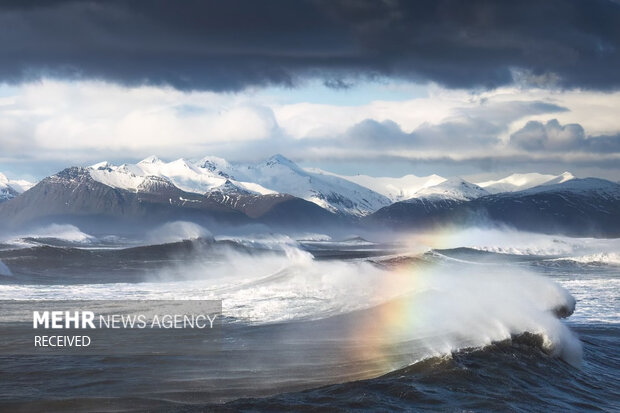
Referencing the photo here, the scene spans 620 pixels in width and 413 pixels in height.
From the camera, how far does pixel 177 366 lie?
73.7 feet

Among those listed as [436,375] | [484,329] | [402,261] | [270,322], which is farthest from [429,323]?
[402,261]

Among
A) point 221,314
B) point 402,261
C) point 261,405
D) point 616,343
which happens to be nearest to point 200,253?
point 402,261

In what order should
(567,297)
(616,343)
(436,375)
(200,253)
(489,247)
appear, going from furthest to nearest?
(489,247), (200,253), (567,297), (616,343), (436,375)

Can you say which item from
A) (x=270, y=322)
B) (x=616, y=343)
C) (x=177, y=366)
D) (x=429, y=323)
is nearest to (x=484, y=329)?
(x=429, y=323)

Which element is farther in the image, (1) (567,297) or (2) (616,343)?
(1) (567,297)

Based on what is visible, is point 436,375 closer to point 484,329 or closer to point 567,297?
point 484,329

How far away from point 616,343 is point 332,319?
35.1 feet

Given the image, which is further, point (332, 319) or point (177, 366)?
point (332, 319)

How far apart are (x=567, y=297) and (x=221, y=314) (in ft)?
51.9

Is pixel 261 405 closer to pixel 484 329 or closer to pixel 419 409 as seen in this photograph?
pixel 419 409

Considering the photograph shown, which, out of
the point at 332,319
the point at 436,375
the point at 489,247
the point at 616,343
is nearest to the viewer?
the point at 436,375

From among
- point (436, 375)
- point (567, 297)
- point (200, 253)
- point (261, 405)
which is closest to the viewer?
point (261, 405)

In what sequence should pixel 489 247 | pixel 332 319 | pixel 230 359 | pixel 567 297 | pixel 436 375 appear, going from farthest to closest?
1. pixel 489 247
2. pixel 567 297
3. pixel 332 319
4. pixel 230 359
5. pixel 436 375

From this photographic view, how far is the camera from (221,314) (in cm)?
3372
